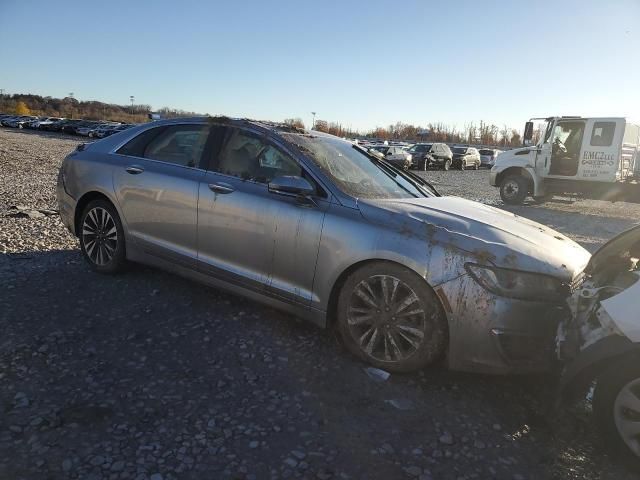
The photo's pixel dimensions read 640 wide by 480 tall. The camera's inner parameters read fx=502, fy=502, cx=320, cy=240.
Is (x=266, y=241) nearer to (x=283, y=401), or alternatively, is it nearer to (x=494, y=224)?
(x=283, y=401)

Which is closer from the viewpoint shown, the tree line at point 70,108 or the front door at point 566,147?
the front door at point 566,147

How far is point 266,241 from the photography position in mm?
3689

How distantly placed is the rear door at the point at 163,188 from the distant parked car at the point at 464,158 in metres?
34.4

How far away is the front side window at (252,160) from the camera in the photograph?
151 inches

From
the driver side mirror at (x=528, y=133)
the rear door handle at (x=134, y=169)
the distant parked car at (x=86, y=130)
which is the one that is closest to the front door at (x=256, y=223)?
the rear door handle at (x=134, y=169)

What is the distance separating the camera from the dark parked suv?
32.3 meters

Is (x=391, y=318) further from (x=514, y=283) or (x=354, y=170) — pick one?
(x=354, y=170)

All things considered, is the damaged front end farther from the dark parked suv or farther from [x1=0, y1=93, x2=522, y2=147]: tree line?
[x1=0, y1=93, x2=522, y2=147]: tree line

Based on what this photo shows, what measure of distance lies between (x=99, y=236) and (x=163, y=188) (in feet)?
3.41

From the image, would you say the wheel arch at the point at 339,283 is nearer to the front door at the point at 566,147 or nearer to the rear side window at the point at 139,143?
the rear side window at the point at 139,143

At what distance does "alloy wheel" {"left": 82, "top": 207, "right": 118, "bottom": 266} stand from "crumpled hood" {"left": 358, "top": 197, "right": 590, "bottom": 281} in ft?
8.46

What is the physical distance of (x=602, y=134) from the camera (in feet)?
42.1

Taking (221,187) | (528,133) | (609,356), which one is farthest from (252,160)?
(528,133)

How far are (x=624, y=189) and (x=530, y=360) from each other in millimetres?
11814
